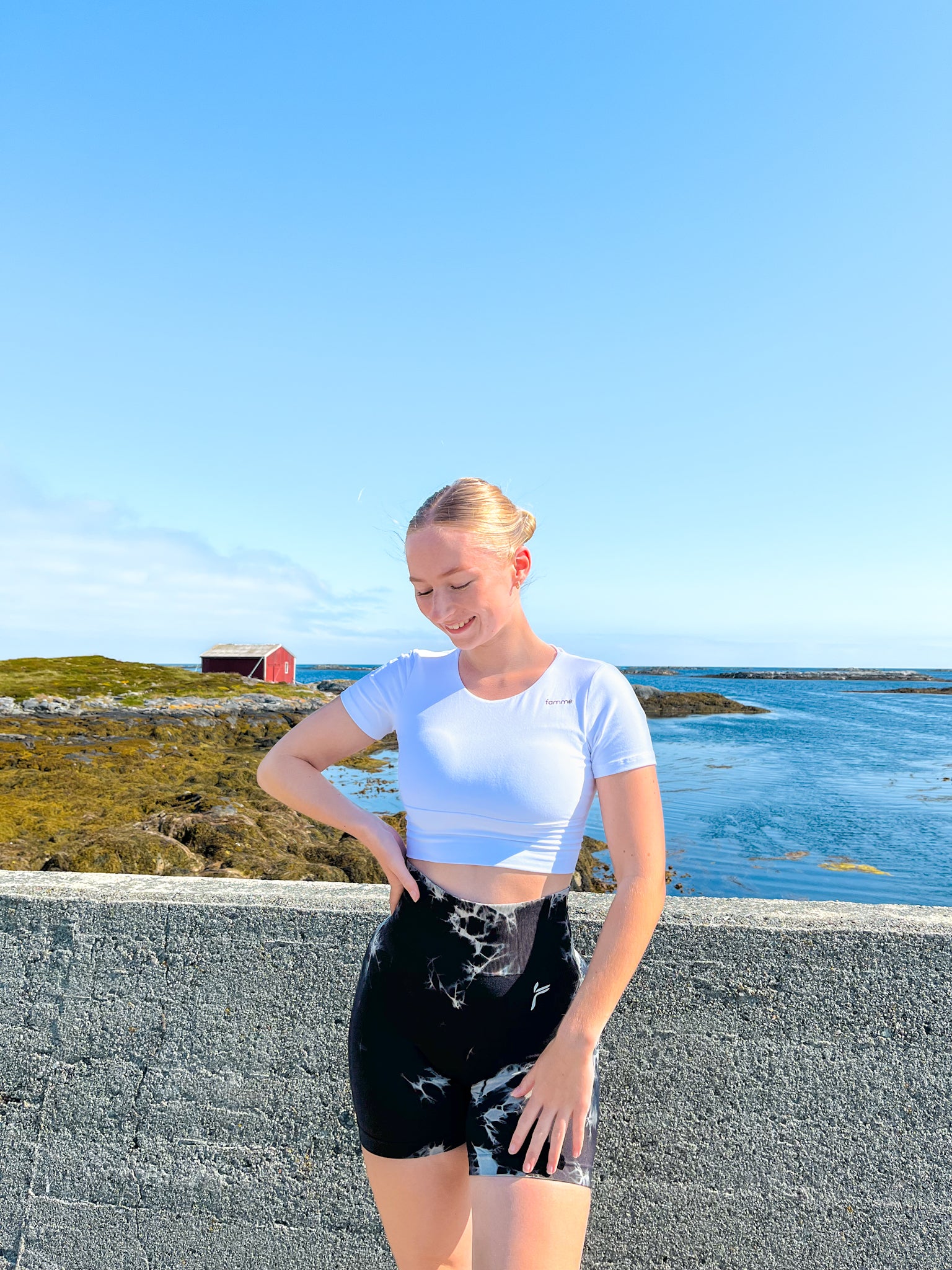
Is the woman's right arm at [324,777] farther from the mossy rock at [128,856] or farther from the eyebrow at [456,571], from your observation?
the mossy rock at [128,856]

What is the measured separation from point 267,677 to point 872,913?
179 feet

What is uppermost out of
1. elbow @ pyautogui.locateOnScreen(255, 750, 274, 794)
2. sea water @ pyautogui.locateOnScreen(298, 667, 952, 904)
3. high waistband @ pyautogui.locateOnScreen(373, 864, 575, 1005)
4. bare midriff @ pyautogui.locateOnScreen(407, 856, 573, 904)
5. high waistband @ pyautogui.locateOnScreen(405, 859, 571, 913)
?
elbow @ pyautogui.locateOnScreen(255, 750, 274, 794)

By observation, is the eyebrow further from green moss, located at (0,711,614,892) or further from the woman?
green moss, located at (0,711,614,892)

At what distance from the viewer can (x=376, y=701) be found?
5.92 ft

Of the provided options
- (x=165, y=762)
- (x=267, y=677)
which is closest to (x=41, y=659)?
(x=267, y=677)

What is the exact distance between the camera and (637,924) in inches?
54.6

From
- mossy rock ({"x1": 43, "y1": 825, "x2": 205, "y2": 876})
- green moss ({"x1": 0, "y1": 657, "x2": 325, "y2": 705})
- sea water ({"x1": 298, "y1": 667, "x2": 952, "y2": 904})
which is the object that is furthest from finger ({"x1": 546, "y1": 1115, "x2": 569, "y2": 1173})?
green moss ({"x1": 0, "y1": 657, "x2": 325, "y2": 705})

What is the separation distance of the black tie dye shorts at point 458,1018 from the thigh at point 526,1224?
0.09m

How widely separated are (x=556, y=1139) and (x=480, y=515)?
3.97 feet

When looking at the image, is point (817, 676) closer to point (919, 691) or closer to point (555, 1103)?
point (919, 691)

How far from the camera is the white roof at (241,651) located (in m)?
54.5

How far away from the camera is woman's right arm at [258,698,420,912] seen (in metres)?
1.69

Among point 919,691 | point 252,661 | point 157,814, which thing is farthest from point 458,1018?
point 919,691

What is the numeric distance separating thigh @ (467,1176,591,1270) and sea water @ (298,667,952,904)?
27.7 ft
